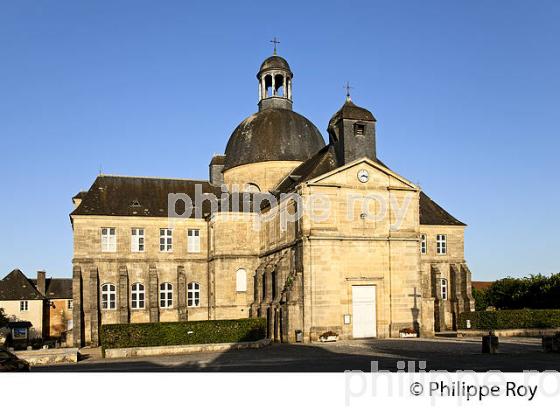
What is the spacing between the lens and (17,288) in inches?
2297

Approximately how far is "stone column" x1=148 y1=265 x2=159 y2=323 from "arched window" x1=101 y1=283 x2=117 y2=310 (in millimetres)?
2235

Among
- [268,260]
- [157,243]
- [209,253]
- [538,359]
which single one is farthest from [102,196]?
[538,359]

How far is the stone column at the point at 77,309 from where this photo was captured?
38094 millimetres

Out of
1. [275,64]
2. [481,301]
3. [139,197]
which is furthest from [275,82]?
[481,301]

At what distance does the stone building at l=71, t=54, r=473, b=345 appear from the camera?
108 feet

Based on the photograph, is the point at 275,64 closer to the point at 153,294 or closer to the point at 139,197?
the point at 139,197

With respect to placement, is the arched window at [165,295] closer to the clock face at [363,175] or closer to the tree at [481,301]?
the clock face at [363,175]

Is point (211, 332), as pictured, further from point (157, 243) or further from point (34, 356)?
point (157, 243)

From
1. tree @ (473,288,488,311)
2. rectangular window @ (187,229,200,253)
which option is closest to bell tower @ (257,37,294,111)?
rectangular window @ (187,229,200,253)

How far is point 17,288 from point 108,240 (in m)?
22.3

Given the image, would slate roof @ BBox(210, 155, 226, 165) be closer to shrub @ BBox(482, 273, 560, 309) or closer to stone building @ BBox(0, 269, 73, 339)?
stone building @ BBox(0, 269, 73, 339)

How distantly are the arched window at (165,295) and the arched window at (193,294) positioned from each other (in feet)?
3.95

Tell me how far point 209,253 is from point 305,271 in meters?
12.2

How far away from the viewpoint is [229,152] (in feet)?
158
